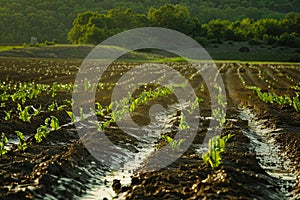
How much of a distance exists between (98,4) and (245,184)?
392 ft

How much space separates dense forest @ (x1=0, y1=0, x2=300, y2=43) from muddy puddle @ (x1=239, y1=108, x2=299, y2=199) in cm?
6007

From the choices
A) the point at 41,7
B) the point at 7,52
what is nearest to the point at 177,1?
the point at 41,7

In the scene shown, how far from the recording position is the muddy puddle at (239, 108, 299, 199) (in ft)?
21.4

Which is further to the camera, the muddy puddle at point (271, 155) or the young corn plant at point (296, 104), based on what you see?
the young corn plant at point (296, 104)

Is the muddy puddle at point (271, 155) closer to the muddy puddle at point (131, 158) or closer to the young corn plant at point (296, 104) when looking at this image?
the young corn plant at point (296, 104)

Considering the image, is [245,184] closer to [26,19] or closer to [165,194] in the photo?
[165,194]

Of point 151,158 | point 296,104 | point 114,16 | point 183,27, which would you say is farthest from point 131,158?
point 114,16

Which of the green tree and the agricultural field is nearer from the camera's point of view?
the agricultural field

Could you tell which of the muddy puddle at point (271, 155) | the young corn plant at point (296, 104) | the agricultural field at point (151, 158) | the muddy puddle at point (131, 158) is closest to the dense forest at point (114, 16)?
the young corn plant at point (296, 104)

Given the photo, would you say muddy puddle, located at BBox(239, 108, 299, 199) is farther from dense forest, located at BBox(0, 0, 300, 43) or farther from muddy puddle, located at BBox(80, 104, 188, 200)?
dense forest, located at BBox(0, 0, 300, 43)

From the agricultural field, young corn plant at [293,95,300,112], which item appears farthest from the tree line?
the agricultural field

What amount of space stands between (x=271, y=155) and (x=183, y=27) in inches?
2879

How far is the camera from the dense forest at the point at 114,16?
7844 cm

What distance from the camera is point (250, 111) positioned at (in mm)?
14000
